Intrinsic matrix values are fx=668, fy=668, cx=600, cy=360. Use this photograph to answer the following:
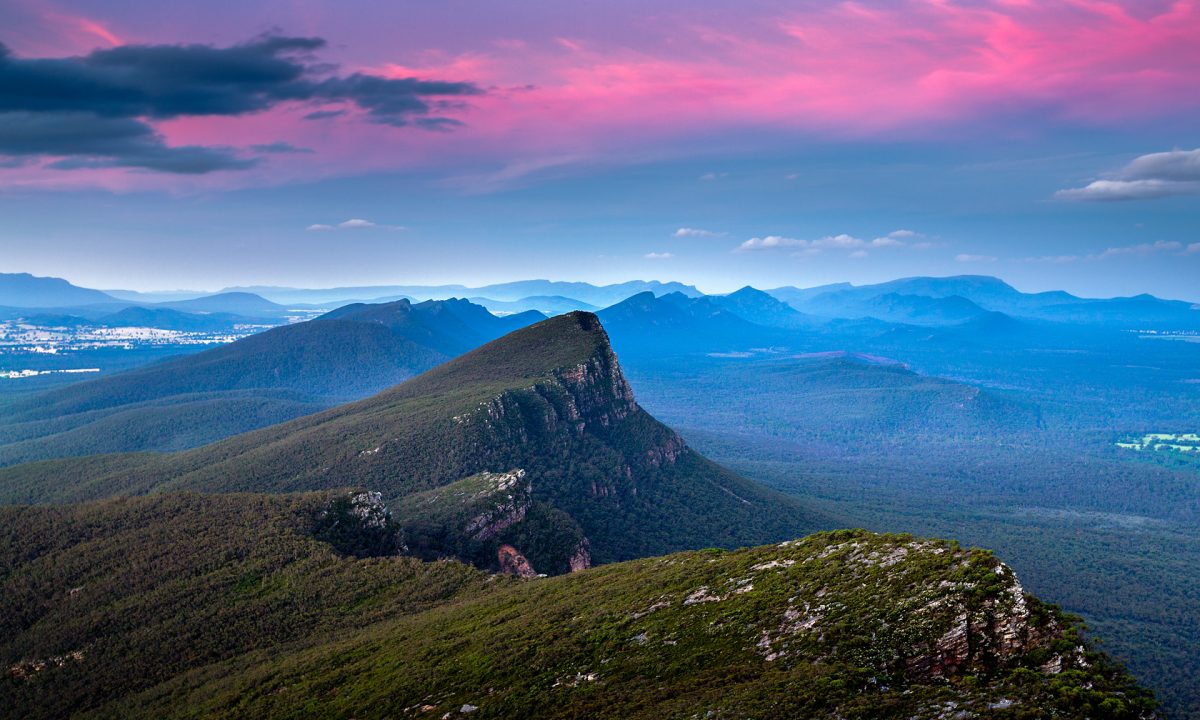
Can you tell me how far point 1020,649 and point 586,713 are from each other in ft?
76.4

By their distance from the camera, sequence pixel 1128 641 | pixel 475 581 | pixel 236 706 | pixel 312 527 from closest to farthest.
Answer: pixel 236 706 → pixel 475 581 → pixel 312 527 → pixel 1128 641

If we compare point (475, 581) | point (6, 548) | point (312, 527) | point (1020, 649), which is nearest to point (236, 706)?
point (475, 581)

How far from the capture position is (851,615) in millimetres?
40406

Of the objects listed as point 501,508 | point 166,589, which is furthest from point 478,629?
point 501,508

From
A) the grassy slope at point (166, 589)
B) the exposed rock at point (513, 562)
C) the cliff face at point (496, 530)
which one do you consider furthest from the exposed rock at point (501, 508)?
the grassy slope at point (166, 589)

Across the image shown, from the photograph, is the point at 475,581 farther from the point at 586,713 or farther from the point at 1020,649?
the point at 1020,649

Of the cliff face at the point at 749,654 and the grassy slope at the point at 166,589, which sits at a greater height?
the cliff face at the point at 749,654

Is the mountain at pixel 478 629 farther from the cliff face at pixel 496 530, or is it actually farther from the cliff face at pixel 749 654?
the cliff face at pixel 496 530

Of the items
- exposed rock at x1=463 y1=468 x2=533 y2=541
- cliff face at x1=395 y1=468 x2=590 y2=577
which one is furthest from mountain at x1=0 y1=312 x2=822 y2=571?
exposed rock at x1=463 y1=468 x2=533 y2=541

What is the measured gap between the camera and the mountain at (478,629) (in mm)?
33531

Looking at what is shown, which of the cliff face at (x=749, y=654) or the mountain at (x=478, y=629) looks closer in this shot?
the cliff face at (x=749, y=654)

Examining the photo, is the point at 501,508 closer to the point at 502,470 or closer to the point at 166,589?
the point at 502,470

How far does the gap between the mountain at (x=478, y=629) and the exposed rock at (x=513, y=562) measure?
18920mm

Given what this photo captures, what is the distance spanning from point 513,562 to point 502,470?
47.4 meters
